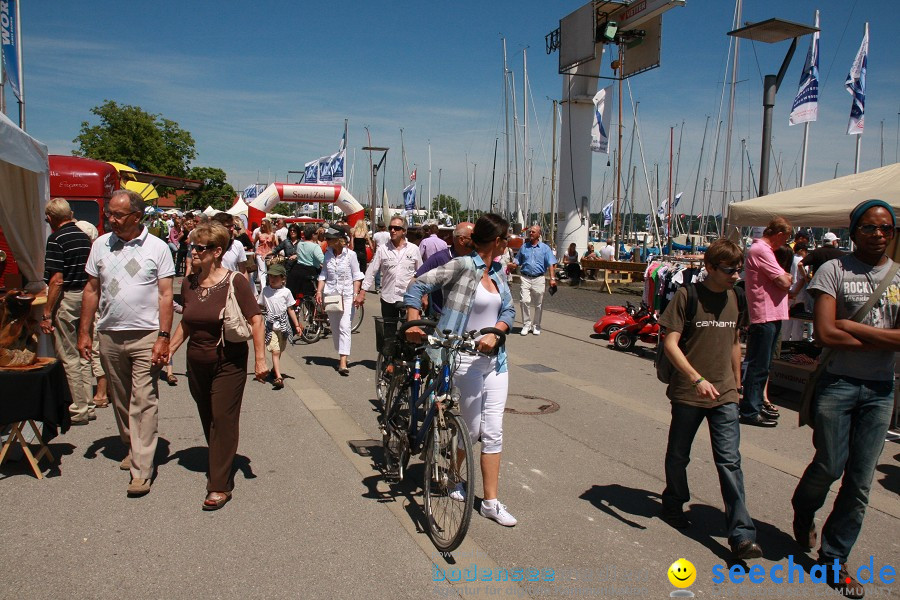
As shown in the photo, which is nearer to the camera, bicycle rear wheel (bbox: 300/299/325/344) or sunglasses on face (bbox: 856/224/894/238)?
sunglasses on face (bbox: 856/224/894/238)

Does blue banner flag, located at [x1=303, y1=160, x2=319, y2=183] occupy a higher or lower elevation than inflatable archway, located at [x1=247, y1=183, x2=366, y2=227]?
higher

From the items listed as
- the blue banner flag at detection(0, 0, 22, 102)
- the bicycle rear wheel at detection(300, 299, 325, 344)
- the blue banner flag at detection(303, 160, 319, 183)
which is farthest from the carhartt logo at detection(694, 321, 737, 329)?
the blue banner flag at detection(303, 160, 319, 183)

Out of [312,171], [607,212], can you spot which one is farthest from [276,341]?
[607,212]

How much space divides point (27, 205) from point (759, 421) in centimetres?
776

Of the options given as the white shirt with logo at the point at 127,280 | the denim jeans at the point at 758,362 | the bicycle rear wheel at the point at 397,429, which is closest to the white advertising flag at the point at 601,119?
the denim jeans at the point at 758,362

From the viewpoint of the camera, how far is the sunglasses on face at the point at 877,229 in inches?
147

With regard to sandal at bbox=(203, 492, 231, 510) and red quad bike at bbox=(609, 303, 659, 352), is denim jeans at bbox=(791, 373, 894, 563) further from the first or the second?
red quad bike at bbox=(609, 303, 659, 352)

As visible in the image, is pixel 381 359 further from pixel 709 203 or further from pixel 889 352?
pixel 709 203

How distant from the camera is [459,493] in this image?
400 cm

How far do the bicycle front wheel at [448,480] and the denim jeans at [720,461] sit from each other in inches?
55.4

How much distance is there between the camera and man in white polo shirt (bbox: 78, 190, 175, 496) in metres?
4.90

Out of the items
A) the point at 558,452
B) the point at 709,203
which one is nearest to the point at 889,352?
the point at 558,452

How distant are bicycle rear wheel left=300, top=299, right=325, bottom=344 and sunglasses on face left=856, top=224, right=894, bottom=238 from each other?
9.35 m

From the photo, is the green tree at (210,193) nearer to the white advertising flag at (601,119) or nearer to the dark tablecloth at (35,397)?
the white advertising flag at (601,119)
